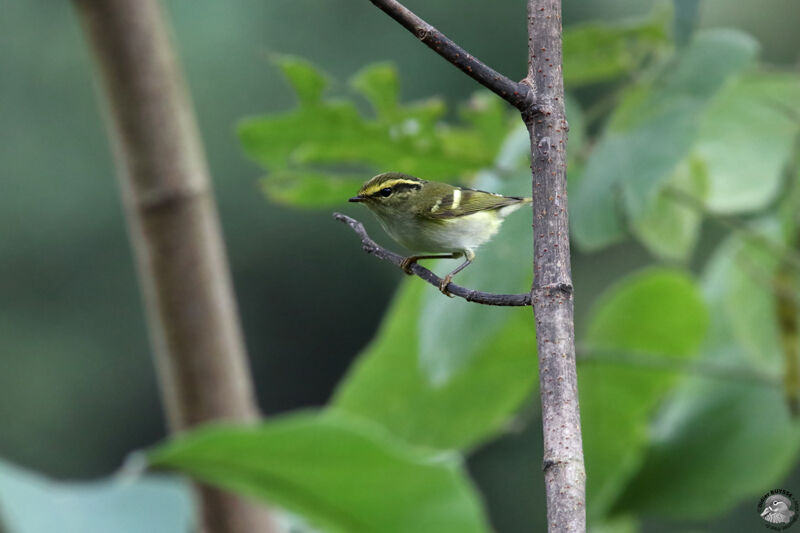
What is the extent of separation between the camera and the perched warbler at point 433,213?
1152 millimetres

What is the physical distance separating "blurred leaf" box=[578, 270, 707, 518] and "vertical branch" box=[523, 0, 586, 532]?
1.06 metres

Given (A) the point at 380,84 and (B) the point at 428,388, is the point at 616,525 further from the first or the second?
(A) the point at 380,84

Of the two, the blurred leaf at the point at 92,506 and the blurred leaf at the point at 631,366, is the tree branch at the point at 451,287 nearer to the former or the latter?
the blurred leaf at the point at 92,506

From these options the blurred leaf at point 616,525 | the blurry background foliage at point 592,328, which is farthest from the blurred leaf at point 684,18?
the blurred leaf at point 616,525

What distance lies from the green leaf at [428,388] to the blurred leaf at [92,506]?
2.02 ft

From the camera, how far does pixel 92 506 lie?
3.00 ft

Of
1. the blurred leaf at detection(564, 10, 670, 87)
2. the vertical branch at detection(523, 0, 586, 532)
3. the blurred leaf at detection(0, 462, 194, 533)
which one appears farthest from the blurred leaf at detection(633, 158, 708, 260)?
the vertical branch at detection(523, 0, 586, 532)

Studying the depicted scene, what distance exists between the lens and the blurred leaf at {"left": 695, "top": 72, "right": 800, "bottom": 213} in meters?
1.47

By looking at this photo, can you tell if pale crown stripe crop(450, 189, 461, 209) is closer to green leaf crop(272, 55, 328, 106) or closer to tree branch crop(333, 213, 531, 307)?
green leaf crop(272, 55, 328, 106)

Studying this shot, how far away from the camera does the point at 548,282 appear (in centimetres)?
50

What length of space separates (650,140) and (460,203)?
25 centimetres

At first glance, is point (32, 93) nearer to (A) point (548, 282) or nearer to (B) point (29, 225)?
(B) point (29, 225)

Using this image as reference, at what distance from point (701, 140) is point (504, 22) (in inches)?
321

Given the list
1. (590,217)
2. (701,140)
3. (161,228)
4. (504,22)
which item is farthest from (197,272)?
(504,22)
